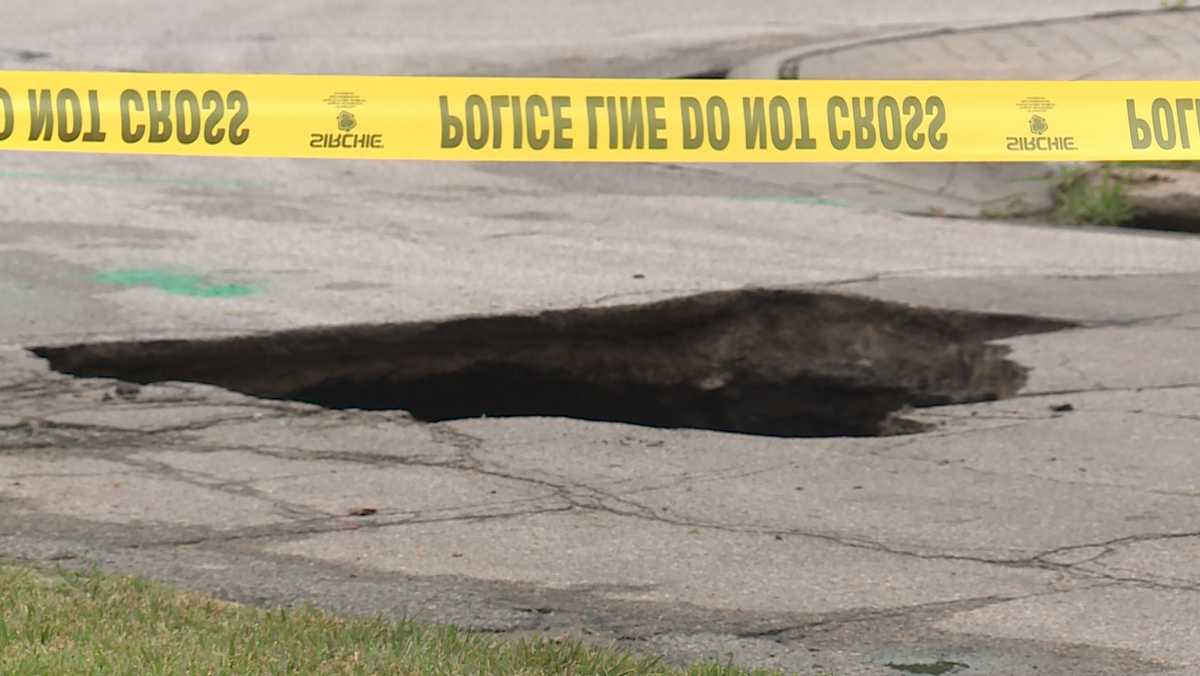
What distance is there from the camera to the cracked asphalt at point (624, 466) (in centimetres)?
543

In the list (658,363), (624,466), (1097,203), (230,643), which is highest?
(1097,203)

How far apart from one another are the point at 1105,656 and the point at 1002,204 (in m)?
7.86

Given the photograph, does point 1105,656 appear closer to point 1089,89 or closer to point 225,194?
point 1089,89

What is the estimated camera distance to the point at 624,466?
695 centimetres

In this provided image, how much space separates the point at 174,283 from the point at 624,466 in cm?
312

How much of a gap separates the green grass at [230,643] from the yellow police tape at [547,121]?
221cm

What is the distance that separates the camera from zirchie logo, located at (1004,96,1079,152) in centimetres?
730

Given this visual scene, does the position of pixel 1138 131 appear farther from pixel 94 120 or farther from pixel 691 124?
pixel 94 120

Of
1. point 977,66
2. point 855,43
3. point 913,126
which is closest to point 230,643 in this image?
point 913,126

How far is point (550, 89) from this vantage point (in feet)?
23.4

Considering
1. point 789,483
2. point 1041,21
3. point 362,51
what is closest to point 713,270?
point 789,483

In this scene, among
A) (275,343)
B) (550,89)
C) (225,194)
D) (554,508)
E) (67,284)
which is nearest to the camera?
(554,508)

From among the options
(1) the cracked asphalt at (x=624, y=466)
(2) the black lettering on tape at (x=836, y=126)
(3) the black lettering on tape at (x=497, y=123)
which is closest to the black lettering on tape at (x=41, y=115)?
(1) the cracked asphalt at (x=624, y=466)

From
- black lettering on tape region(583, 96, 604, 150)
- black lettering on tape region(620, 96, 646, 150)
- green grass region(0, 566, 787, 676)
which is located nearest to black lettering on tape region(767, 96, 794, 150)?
black lettering on tape region(620, 96, 646, 150)
